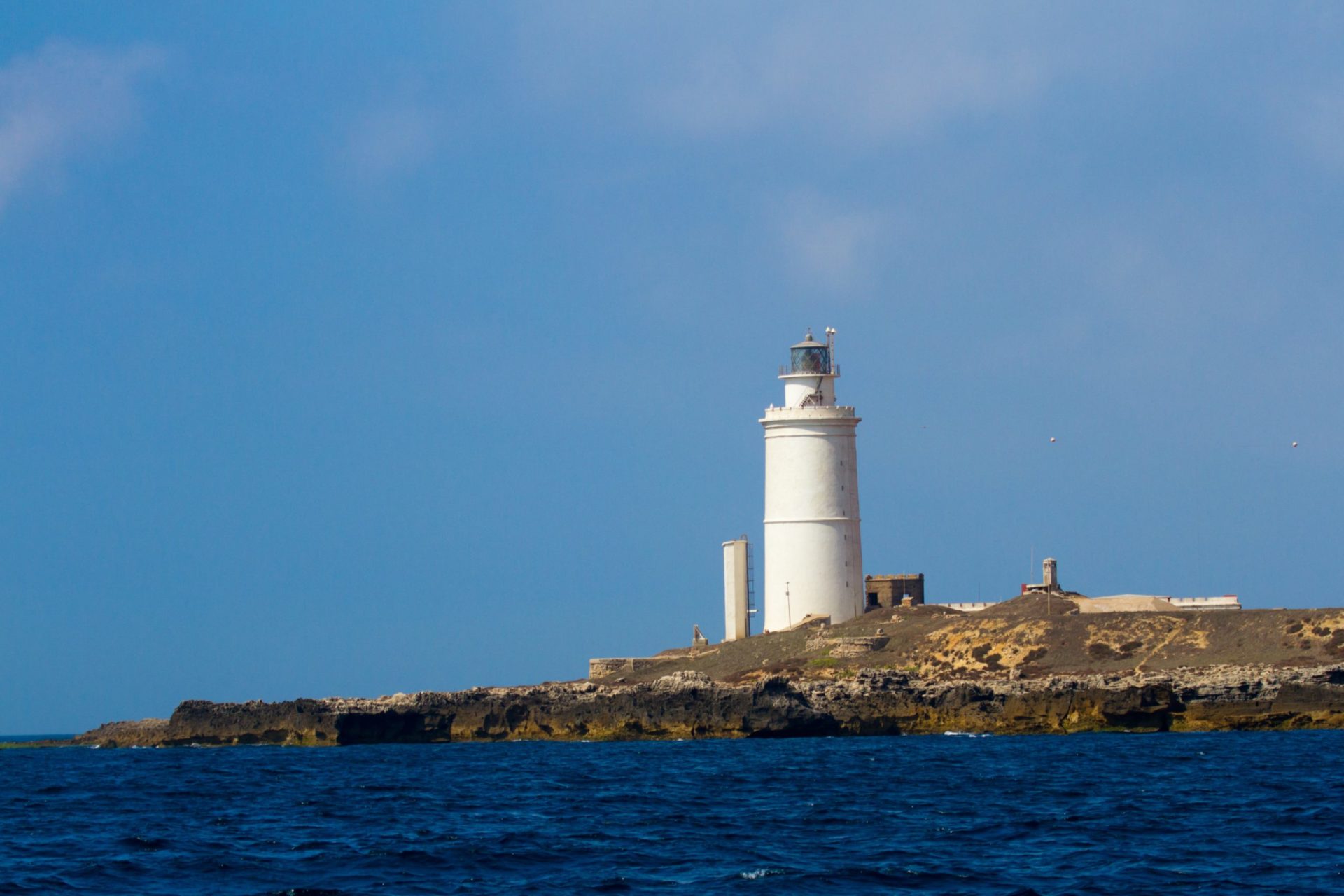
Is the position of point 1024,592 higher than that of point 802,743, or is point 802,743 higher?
point 1024,592

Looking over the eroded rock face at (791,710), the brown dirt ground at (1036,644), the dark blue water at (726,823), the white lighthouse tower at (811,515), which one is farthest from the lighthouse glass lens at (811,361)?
the dark blue water at (726,823)

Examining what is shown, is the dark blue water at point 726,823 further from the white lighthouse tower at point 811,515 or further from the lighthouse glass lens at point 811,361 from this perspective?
the lighthouse glass lens at point 811,361

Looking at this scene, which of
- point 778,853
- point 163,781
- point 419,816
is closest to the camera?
point 778,853

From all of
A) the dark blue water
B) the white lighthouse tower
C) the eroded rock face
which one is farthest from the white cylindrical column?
the dark blue water

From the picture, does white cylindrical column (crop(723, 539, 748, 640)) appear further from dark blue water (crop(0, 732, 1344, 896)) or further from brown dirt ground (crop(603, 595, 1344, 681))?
dark blue water (crop(0, 732, 1344, 896))

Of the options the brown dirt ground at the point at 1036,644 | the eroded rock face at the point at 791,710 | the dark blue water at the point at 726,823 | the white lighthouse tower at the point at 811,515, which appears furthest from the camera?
the white lighthouse tower at the point at 811,515

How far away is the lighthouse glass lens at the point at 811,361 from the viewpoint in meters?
70.7

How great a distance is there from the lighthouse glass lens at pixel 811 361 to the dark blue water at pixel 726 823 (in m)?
24.9

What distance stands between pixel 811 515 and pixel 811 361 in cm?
642

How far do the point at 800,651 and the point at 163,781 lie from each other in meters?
27.0

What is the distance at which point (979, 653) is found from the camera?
6097 cm

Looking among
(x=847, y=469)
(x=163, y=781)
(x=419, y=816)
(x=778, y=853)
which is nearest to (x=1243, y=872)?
A: (x=778, y=853)

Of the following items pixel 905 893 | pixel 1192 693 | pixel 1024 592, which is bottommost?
pixel 905 893

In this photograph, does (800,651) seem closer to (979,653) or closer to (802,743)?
(979,653)
